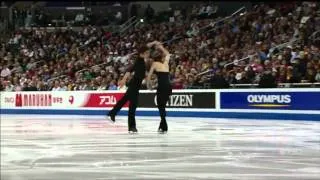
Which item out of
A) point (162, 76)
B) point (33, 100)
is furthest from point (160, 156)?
point (33, 100)

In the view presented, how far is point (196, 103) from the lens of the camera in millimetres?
16422

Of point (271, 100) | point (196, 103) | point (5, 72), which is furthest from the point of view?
point (5, 72)

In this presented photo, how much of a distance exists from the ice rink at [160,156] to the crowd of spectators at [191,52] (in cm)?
668

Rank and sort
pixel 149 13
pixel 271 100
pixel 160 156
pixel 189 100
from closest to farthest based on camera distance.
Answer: pixel 160 156 → pixel 271 100 → pixel 189 100 → pixel 149 13

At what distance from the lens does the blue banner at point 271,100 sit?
46.1 feet

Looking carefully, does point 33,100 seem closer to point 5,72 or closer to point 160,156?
point 5,72

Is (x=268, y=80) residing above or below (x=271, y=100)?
above

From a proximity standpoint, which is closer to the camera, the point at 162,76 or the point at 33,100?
the point at 162,76

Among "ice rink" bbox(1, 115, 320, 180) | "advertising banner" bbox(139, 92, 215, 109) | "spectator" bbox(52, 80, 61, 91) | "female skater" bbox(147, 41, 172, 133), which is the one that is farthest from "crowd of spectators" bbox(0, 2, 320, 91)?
"ice rink" bbox(1, 115, 320, 180)

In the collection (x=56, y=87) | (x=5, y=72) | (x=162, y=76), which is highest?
(x=5, y=72)

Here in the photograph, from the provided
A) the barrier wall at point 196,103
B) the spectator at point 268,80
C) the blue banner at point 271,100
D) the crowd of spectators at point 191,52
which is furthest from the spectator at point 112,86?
the spectator at point 268,80

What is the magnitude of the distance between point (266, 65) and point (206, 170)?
10784 millimetres

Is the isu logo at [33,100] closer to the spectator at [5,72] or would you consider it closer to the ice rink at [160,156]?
the spectator at [5,72]

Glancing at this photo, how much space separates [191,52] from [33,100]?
19.7 ft
